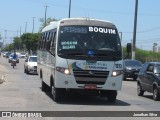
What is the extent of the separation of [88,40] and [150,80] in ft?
15.2

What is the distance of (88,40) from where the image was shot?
16594 millimetres

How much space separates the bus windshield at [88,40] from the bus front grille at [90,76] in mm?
693

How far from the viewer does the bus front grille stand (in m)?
16.1

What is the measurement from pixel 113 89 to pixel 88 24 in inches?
101

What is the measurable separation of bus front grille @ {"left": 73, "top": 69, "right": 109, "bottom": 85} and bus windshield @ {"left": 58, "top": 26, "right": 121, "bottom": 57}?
0.69m

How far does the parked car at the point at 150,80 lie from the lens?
1919cm

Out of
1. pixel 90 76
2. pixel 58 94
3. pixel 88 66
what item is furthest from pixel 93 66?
pixel 58 94

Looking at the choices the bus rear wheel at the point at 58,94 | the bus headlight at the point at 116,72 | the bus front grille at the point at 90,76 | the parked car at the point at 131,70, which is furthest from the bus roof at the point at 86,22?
the parked car at the point at 131,70

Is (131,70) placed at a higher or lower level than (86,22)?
lower

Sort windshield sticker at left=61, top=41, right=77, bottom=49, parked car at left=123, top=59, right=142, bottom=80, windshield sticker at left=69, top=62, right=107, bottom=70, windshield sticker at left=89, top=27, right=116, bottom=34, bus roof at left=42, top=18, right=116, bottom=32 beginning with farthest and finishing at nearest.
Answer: parked car at left=123, top=59, right=142, bottom=80
bus roof at left=42, top=18, right=116, bottom=32
windshield sticker at left=89, top=27, right=116, bottom=34
windshield sticker at left=61, top=41, right=77, bottom=49
windshield sticker at left=69, top=62, right=107, bottom=70

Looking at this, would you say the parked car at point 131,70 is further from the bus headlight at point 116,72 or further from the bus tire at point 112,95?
the bus headlight at point 116,72

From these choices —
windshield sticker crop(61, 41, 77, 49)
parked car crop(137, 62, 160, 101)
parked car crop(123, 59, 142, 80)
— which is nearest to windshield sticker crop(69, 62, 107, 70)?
windshield sticker crop(61, 41, 77, 49)

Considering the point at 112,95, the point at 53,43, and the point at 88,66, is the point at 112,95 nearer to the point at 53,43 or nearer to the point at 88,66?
the point at 88,66

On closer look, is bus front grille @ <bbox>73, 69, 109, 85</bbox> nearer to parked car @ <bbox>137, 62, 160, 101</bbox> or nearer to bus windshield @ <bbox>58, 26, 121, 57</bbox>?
bus windshield @ <bbox>58, 26, 121, 57</bbox>
